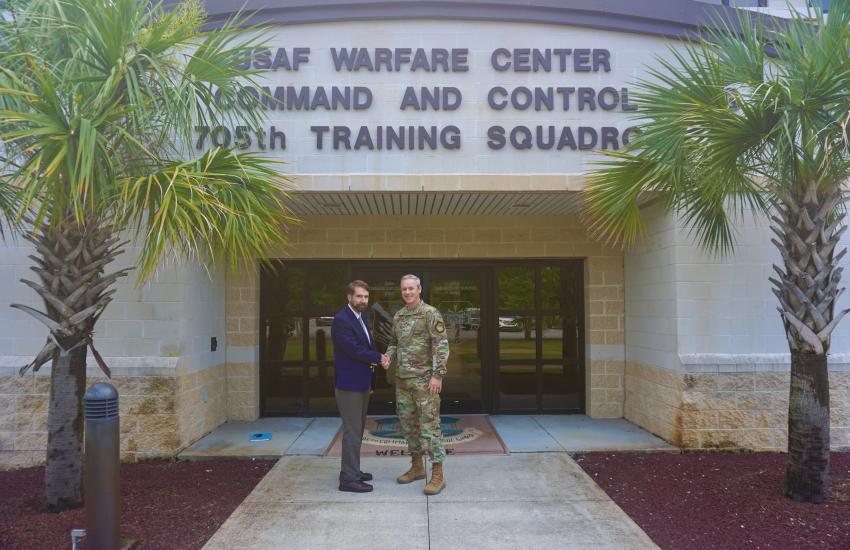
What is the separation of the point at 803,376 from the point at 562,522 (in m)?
2.54

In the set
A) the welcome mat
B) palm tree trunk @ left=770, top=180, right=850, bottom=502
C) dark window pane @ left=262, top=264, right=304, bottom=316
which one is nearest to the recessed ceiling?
dark window pane @ left=262, top=264, right=304, bottom=316

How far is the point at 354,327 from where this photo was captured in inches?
210

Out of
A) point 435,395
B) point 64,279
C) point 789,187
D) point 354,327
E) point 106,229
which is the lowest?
point 435,395

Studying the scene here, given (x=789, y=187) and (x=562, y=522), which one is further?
(x=789, y=187)

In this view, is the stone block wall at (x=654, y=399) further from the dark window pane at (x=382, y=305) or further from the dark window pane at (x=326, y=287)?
the dark window pane at (x=326, y=287)

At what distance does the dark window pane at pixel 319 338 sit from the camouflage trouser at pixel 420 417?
3610 millimetres

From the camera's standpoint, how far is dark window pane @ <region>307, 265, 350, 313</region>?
8859mm

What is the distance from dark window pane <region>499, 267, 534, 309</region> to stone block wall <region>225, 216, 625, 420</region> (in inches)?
13.1

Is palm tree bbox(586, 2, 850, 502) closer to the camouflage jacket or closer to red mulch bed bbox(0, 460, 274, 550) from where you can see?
the camouflage jacket

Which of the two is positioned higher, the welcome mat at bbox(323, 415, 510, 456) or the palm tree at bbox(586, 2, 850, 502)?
the palm tree at bbox(586, 2, 850, 502)

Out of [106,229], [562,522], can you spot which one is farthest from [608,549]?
[106,229]

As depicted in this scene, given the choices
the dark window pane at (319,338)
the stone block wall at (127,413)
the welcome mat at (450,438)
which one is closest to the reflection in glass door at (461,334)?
the welcome mat at (450,438)

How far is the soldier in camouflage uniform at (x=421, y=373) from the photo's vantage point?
531 cm

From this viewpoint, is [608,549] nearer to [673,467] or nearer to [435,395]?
[435,395]
